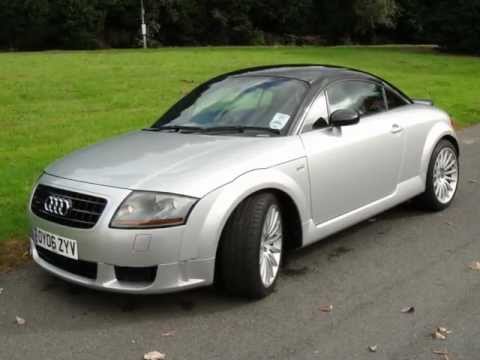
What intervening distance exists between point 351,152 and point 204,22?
5641cm

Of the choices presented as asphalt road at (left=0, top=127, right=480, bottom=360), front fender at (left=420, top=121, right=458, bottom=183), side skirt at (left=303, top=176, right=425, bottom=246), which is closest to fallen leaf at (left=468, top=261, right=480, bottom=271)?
asphalt road at (left=0, top=127, right=480, bottom=360)

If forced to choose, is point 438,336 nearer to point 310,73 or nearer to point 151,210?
point 151,210

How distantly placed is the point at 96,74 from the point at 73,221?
16068 millimetres

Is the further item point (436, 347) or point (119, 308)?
point (119, 308)

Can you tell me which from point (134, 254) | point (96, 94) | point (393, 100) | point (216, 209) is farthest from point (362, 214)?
point (96, 94)

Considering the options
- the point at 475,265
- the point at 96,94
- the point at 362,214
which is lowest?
the point at 96,94

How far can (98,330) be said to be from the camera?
3934mm

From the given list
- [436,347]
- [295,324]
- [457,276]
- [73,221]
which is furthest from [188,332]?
[457,276]

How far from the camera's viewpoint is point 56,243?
4164mm

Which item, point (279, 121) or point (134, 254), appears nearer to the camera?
point (134, 254)

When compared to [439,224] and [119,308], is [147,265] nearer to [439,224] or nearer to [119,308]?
[119,308]

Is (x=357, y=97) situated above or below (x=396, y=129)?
above

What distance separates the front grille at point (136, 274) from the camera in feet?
13.0

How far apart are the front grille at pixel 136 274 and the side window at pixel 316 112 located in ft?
5.43
